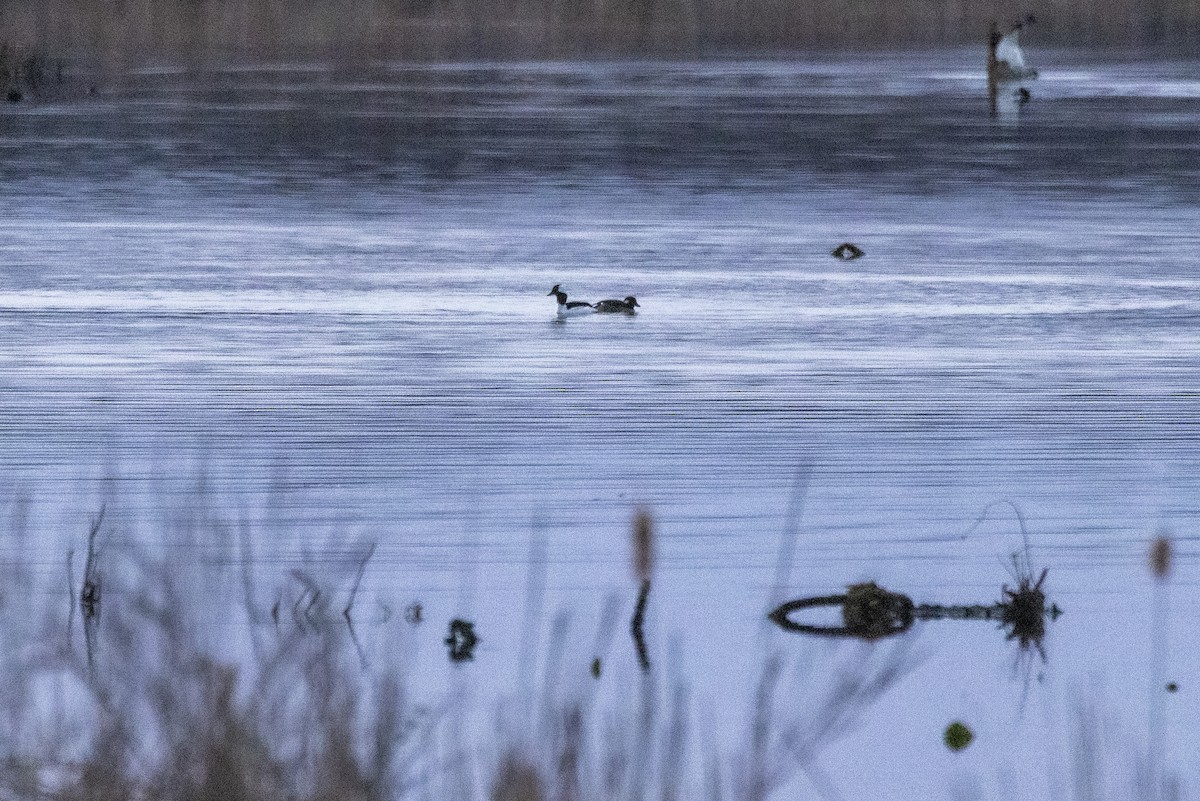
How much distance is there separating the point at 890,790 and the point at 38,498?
4317 mm

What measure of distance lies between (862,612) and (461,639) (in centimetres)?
122

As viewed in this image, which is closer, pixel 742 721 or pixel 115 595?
pixel 742 721

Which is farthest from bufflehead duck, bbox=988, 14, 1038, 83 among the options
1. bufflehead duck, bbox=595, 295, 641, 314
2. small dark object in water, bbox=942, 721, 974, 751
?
small dark object in water, bbox=942, 721, 974, 751

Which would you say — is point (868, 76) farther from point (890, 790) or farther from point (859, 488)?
point (890, 790)

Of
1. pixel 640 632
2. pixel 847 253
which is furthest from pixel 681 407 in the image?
pixel 847 253

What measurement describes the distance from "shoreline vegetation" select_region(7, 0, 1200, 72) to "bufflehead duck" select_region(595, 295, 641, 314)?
43624 millimetres

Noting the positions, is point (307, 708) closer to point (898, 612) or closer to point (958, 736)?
point (958, 736)

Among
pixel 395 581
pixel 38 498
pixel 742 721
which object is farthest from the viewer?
pixel 38 498

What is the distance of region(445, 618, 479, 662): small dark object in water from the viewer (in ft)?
26.1

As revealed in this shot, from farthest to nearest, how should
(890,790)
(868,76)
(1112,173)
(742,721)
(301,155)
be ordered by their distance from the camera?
1. (868,76)
2. (301,155)
3. (1112,173)
4. (742,721)
5. (890,790)

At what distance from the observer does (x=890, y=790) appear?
6.82 metres

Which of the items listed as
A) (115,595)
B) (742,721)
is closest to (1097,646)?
(742,721)

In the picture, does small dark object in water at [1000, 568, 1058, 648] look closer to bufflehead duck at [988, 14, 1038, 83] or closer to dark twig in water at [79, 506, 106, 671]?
dark twig in water at [79, 506, 106, 671]

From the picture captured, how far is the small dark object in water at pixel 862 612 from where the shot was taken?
27.0 ft
